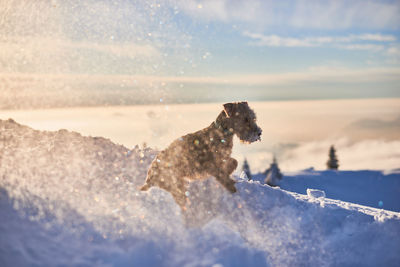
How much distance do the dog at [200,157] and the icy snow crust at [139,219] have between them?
0.98ft

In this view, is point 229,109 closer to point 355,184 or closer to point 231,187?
point 231,187

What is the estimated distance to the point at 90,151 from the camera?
7.79 m

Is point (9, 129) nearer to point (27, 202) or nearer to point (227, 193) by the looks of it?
point (27, 202)

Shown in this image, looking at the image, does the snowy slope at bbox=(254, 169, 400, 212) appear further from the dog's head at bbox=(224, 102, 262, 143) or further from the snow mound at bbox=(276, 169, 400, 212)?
the dog's head at bbox=(224, 102, 262, 143)

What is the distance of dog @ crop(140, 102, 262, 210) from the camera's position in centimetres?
671

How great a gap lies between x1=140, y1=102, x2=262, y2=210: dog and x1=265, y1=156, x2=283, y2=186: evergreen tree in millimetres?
19939

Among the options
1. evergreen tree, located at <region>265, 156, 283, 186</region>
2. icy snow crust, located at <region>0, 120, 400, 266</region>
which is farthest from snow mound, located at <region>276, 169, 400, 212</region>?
icy snow crust, located at <region>0, 120, 400, 266</region>

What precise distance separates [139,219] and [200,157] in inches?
66.7

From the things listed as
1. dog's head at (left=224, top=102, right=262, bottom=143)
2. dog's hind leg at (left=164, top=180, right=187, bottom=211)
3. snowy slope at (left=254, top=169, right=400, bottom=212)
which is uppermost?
dog's head at (left=224, top=102, right=262, bottom=143)

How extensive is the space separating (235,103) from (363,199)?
1864 centimetres

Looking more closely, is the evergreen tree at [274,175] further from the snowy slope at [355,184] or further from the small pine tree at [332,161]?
the small pine tree at [332,161]

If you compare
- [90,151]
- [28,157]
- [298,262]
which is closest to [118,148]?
[90,151]

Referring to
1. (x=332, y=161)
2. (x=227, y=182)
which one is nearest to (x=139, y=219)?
(x=227, y=182)

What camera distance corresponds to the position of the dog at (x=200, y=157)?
6.71 meters
